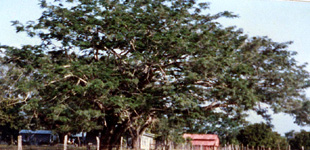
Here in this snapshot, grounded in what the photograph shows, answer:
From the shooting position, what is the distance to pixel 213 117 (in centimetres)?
2558

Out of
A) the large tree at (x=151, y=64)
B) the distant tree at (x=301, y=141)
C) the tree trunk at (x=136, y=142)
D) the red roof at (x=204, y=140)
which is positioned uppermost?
the large tree at (x=151, y=64)

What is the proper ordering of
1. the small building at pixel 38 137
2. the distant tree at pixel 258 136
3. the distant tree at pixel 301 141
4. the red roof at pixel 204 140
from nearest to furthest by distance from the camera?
1. the red roof at pixel 204 140
2. the distant tree at pixel 258 136
3. the small building at pixel 38 137
4. the distant tree at pixel 301 141

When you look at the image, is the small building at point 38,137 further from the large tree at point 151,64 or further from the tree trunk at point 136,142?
the large tree at point 151,64

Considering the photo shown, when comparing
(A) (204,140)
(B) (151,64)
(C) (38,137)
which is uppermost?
(B) (151,64)

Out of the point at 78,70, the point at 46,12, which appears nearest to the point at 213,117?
the point at 78,70

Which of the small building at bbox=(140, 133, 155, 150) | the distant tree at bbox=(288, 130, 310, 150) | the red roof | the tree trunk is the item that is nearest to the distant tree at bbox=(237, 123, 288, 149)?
the red roof

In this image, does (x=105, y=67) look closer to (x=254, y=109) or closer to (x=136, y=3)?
(x=136, y=3)

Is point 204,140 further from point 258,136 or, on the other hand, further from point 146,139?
point 146,139

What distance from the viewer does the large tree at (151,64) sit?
65.1ft

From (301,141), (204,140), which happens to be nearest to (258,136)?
(204,140)

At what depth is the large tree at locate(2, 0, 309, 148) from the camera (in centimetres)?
1983

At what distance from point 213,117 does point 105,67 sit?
9419 mm

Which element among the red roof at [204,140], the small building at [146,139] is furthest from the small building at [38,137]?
the red roof at [204,140]

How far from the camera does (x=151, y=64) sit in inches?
826
